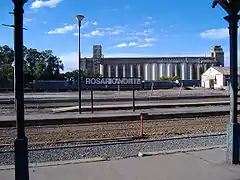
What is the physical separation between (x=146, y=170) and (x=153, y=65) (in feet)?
529

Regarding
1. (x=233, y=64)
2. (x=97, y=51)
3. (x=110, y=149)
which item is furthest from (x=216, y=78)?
(x=233, y=64)

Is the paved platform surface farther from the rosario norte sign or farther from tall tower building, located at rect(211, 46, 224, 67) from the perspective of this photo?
tall tower building, located at rect(211, 46, 224, 67)

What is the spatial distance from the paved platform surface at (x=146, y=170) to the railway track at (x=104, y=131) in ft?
16.1

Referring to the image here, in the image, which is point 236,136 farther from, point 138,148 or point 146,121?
point 146,121

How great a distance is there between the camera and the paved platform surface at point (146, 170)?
627cm

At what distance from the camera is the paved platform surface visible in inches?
247

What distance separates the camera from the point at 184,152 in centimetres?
859

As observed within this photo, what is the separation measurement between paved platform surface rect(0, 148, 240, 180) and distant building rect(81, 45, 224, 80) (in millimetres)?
147920

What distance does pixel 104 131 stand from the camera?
15.1m

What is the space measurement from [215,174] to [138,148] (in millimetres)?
4106

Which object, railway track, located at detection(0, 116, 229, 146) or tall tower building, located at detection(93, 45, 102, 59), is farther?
tall tower building, located at detection(93, 45, 102, 59)

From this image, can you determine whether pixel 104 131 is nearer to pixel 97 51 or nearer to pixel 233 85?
pixel 233 85

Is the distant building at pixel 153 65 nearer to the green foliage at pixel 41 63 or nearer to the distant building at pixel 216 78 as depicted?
the green foliage at pixel 41 63

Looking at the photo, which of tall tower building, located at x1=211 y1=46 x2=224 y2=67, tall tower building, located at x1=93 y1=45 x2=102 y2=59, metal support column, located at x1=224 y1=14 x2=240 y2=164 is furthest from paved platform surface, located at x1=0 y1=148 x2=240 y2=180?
tall tower building, located at x1=211 y1=46 x2=224 y2=67
